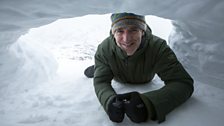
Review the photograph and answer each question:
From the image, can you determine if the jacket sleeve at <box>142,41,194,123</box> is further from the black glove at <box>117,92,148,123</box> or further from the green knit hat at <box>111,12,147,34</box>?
the green knit hat at <box>111,12,147,34</box>

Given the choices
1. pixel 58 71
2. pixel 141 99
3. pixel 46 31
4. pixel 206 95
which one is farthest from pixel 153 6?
pixel 46 31

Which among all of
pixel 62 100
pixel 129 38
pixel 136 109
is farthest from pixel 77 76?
pixel 136 109

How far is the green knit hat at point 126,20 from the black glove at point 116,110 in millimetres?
466

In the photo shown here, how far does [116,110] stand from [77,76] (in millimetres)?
1098

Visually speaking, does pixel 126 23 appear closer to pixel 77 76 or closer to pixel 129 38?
pixel 129 38

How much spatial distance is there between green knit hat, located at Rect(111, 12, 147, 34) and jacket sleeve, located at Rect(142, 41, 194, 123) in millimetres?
217

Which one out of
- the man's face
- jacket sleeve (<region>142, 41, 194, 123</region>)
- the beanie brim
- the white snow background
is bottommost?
the white snow background

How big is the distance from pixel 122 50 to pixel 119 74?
24 cm

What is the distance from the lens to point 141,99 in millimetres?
1281

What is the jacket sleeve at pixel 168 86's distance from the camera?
50.9 inches

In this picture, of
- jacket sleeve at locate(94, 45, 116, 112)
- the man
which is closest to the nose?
the man

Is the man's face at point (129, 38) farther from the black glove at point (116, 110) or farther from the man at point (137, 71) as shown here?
the black glove at point (116, 110)

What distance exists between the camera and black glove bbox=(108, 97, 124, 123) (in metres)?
1.27

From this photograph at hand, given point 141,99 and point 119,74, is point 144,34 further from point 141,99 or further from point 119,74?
point 141,99
